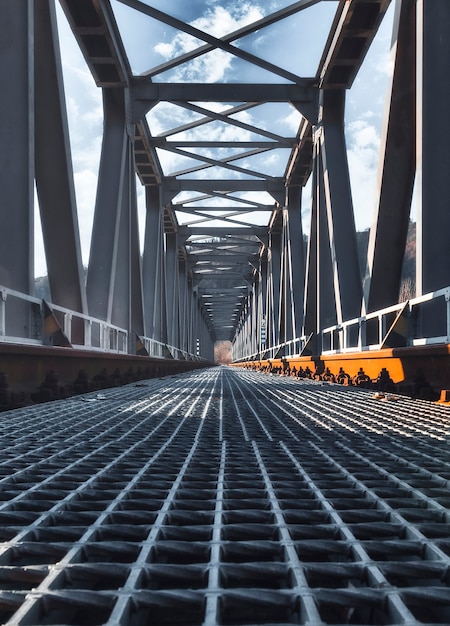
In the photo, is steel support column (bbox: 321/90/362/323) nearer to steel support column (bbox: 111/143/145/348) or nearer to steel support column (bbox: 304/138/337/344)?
steel support column (bbox: 304/138/337/344)

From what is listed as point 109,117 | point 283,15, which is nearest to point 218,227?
point 109,117

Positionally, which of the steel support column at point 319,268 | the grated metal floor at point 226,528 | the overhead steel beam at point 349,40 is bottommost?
the grated metal floor at point 226,528

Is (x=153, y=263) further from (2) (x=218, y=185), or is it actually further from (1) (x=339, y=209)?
(1) (x=339, y=209)

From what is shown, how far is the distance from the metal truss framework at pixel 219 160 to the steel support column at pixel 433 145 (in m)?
0.01

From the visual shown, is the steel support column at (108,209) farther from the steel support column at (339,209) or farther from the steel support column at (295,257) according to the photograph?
the steel support column at (295,257)

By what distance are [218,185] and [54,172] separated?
41.5ft

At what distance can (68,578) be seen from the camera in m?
1.12

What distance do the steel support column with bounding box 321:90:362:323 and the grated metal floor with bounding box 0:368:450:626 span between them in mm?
6806

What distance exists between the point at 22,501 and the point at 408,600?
3.78ft

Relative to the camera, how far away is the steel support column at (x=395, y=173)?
711 centimetres

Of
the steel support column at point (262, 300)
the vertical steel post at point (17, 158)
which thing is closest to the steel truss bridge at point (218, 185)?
the vertical steel post at point (17, 158)

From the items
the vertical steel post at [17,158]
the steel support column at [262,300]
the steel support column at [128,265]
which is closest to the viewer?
the vertical steel post at [17,158]

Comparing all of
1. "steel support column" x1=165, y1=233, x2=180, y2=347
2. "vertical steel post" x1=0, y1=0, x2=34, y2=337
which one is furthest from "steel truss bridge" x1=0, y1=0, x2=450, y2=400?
"steel support column" x1=165, y1=233, x2=180, y2=347

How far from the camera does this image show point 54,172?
751 cm
